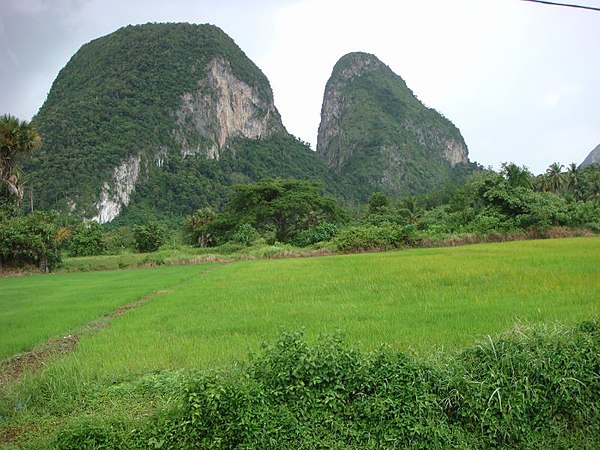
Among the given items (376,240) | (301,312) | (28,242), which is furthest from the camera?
(376,240)

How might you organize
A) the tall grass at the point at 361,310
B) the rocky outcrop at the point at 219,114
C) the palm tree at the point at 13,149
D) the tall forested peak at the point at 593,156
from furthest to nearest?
the tall forested peak at the point at 593,156
the rocky outcrop at the point at 219,114
the palm tree at the point at 13,149
the tall grass at the point at 361,310

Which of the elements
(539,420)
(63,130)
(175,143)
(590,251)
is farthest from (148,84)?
(539,420)

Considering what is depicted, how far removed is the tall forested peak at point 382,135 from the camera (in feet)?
345

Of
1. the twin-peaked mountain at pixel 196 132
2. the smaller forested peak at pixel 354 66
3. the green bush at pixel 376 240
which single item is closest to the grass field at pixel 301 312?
the green bush at pixel 376 240

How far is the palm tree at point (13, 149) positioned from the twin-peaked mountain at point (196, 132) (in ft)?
111

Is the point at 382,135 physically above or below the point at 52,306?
above

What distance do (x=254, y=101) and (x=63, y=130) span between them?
5022 centimetres

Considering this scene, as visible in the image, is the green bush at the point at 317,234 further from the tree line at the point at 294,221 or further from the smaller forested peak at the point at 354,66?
the smaller forested peak at the point at 354,66

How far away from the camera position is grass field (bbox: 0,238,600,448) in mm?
5027

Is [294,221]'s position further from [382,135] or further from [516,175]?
[382,135]

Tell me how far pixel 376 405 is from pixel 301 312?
394 centimetres

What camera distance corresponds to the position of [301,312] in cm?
727

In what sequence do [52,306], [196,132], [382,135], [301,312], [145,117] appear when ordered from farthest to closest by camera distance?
1. [382,135]
2. [196,132]
3. [145,117]
4. [52,306]
5. [301,312]

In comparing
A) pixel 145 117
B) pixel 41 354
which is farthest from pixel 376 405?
pixel 145 117
